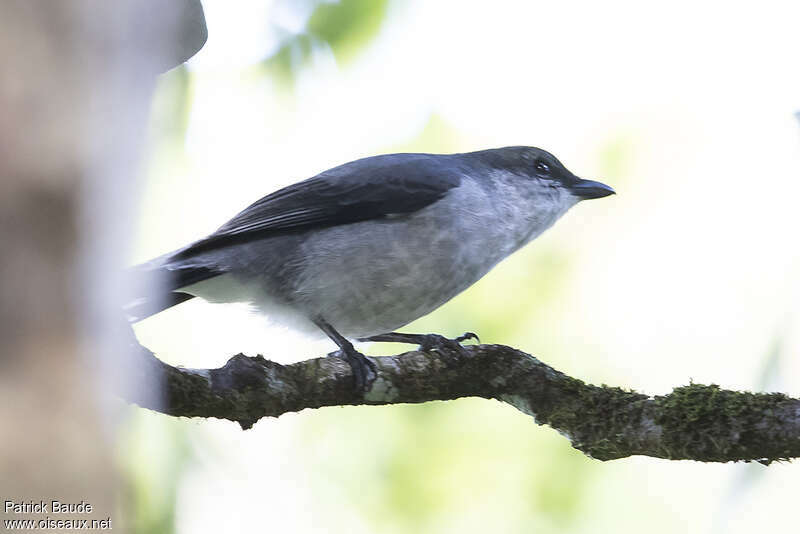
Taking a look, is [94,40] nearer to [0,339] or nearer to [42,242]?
[42,242]

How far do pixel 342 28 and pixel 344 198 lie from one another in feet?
4.37

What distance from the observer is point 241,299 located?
402 centimetres

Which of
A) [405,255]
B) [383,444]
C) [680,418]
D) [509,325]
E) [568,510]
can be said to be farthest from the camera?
[509,325]

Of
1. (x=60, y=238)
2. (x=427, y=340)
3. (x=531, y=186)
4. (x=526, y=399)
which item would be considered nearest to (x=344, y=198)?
(x=427, y=340)

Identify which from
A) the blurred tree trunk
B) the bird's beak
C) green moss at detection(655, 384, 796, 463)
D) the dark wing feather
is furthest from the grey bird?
the blurred tree trunk

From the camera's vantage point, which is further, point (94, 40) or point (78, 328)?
point (94, 40)

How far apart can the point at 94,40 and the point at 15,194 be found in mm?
371

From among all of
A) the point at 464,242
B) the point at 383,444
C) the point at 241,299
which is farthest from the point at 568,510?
the point at 241,299

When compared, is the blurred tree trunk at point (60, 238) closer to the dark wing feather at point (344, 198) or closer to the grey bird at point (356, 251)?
the grey bird at point (356, 251)

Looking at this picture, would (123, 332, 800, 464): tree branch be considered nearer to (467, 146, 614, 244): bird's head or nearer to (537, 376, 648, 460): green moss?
(537, 376, 648, 460): green moss

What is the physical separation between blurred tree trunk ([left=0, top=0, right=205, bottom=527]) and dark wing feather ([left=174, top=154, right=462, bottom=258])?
8.19 feet

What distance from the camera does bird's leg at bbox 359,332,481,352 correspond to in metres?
3.52

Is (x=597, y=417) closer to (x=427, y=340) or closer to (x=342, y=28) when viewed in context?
(x=427, y=340)

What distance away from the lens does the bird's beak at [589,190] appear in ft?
15.6
